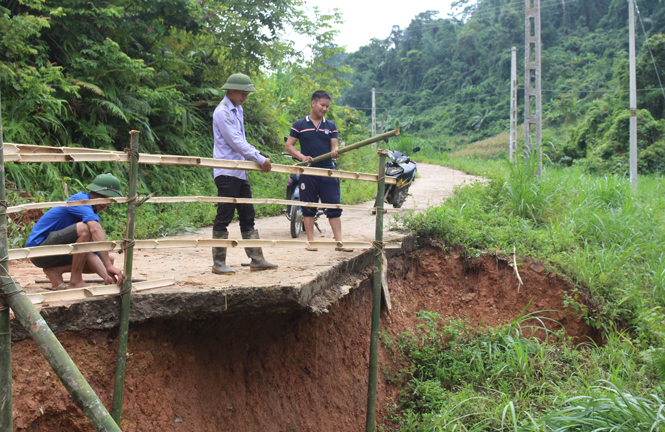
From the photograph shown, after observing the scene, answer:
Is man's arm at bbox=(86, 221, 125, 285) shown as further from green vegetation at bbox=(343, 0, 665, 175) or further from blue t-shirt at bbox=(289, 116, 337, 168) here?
green vegetation at bbox=(343, 0, 665, 175)

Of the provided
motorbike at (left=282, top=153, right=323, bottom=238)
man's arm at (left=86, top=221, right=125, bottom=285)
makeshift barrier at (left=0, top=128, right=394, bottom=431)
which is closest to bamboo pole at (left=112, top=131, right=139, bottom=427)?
makeshift barrier at (left=0, top=128, right=394, bottom=431)

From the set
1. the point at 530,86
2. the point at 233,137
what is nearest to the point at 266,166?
the point at 233,137

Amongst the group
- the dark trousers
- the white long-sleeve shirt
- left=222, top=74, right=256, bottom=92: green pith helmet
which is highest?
left=222, top=74, right=256, bottom=92: green pith helmet

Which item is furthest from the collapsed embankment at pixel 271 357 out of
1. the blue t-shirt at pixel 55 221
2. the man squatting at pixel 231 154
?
the blue t-shirt at pixel 55 221

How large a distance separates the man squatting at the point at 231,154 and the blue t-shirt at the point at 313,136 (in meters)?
0.97

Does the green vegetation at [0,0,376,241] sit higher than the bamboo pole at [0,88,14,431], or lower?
higher

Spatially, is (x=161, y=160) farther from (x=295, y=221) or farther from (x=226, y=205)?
(x=295, y=221)

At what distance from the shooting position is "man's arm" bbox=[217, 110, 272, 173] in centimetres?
343

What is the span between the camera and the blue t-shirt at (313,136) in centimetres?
→ 452

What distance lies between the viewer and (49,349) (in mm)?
2166

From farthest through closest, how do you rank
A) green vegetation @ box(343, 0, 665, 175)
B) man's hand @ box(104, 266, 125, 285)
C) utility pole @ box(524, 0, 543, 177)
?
green vegetation @ box(343, 0, 665, 175)
utility pole @ box(524, 0, 543, 177)
man's hand @ box(104, 266, 125, 285)

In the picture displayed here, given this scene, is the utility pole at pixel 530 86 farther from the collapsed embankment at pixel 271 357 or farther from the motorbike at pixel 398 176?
the collapsed embankment at pixel 271 357

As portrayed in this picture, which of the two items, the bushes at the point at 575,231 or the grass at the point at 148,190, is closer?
the bushes at the point at 575,231

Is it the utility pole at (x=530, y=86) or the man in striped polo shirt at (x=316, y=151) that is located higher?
the utility pole at (x=530, y=86)
